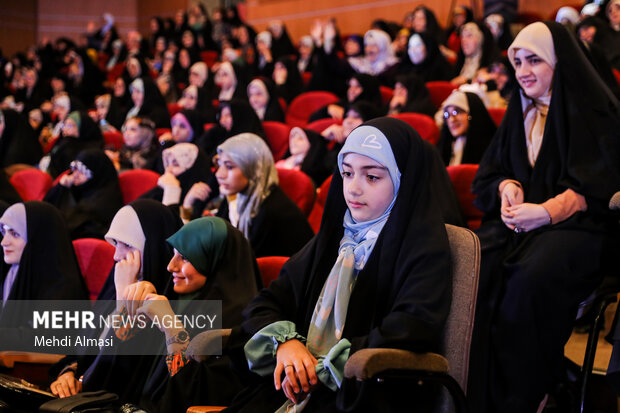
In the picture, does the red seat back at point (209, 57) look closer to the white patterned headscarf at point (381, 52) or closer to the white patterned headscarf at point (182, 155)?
the white patterned headscarf at point (381, 52)

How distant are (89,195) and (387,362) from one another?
3227 millimetres

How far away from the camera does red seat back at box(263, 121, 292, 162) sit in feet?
16.6

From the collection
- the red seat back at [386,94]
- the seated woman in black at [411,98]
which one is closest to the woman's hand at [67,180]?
the seated woman in black at [411,98]

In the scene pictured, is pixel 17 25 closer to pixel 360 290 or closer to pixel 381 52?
pixel 381 52

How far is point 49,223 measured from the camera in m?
3.17

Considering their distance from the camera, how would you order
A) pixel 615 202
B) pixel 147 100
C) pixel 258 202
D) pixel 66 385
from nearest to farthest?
pixel 615 202, pixel 66 385, pixel 258 202, pixel 147 100

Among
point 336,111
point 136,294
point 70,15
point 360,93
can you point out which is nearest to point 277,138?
point 336,111

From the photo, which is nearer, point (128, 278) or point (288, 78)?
point (128, 278)

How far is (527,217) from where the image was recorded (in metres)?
2.23

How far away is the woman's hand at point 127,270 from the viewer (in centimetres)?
258

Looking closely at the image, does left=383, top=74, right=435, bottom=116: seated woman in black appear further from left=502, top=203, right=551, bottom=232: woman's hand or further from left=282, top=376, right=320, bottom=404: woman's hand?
left=282, top=376, right=320, bottom=404: woman's hand

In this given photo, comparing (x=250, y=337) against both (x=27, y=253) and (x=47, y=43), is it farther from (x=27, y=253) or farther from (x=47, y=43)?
(x=47, y=43)

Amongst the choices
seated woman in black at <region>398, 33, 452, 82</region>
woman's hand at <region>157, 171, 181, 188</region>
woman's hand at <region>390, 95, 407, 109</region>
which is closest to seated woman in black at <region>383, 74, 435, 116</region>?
woman's hand at <region>390, 95, 407, 109</region>

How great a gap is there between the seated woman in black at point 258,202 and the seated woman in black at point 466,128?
1112 millimetres
